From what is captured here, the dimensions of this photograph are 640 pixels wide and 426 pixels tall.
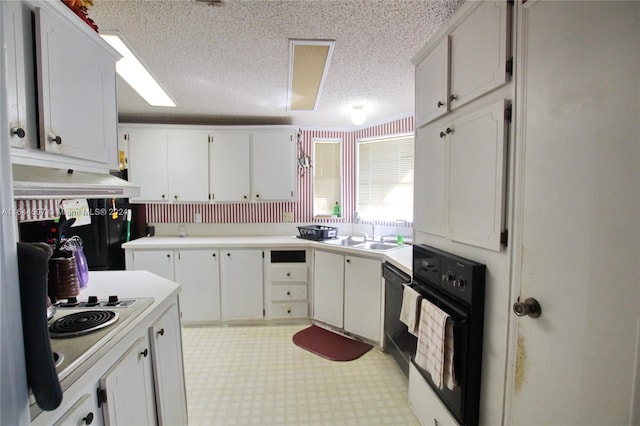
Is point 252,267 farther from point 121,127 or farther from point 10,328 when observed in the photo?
point 10,328

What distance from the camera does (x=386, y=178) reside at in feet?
11.1

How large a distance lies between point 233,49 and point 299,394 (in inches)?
95.4

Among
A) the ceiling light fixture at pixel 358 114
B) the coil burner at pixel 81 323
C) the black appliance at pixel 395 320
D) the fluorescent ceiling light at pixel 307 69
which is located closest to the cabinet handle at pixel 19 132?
the coil burner at pixel 81 323

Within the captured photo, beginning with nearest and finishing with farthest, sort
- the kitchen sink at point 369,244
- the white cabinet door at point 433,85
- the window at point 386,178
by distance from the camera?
1. the white cabinet door at point 433,85
2. the kitchen sink at point 369,244
3. the window at point 386,178

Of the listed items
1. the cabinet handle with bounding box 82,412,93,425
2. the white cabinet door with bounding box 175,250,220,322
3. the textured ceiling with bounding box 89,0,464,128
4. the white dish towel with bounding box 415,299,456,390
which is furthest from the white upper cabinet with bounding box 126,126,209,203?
the white dish towel with bounding box 415,299,456,390

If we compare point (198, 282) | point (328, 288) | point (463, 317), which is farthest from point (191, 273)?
point (463, 317)

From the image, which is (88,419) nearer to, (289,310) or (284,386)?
(284,386)

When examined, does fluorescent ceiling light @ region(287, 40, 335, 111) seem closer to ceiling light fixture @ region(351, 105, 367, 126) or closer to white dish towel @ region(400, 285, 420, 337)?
ceiling light fixture @ region(351, 105, 367, 126)

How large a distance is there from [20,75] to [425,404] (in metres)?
2.41

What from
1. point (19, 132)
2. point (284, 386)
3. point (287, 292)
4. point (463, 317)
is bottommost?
point (284, 386)

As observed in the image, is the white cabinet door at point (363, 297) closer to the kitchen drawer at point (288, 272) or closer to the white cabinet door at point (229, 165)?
the kitchen drawer at point (288, 272)

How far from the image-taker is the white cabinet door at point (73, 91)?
3.35 ft

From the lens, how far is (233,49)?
5.92 feet

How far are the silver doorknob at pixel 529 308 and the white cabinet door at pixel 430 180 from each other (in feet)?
1.77
